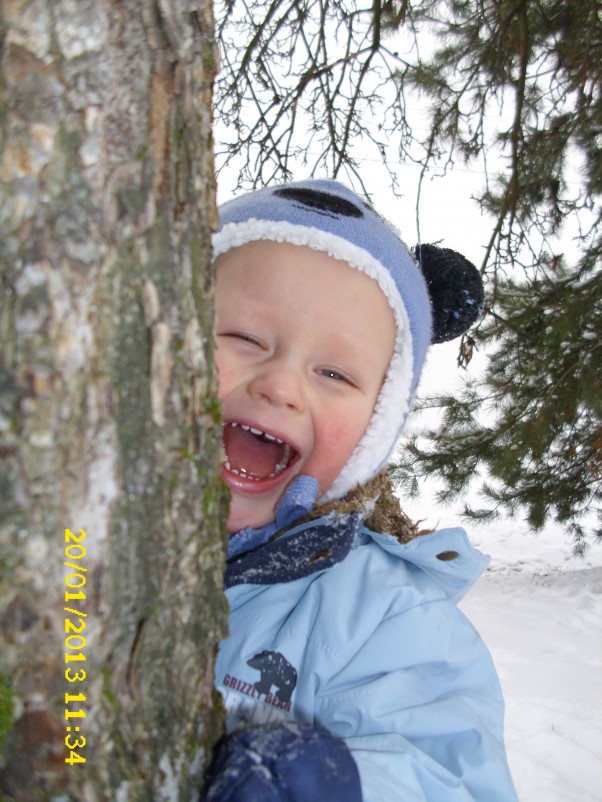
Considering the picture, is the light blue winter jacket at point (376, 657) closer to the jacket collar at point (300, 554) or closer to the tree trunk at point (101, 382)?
the jacket collar at point (300, 554)

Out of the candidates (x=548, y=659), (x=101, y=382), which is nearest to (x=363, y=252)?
(x=101, y=382)

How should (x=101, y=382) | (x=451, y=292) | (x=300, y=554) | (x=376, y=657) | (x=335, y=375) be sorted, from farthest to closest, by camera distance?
(x=451, y=292)
(x=335, y=375)
(x=300, y=554)
(x=376, y=657)
(x=101, y=382)

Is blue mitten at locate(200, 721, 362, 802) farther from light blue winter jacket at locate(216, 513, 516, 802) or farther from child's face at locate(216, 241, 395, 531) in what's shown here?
child's face at locate(216, 241, 395, 531)

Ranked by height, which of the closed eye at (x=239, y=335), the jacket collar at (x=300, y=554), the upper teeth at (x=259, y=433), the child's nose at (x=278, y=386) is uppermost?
the closed eye at (x=239, y=335)

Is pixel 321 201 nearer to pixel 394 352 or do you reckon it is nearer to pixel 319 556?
pixel 394 352

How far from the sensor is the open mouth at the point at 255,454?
55.4 inches

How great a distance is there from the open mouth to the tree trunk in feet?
2.32

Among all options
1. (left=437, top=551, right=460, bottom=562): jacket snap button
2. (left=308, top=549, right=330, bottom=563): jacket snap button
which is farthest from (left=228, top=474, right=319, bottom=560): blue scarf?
(left=437, top=551, right=460, bottom=562): jacket snap button

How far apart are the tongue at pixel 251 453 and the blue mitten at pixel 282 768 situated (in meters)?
0.61

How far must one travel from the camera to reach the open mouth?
55.4 inches

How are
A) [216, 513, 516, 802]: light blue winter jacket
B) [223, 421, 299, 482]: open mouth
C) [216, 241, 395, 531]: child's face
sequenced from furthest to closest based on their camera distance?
[223, 421, 299, 482]: open mouth
[216, 241, 395, 531]: child's face
[216, 513, 516, 802]: light blue winter jacket

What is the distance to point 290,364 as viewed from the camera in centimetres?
130

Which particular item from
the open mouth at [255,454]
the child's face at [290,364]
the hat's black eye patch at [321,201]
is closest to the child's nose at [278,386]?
the child's face at [290,364]

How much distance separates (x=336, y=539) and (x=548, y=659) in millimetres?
2880
